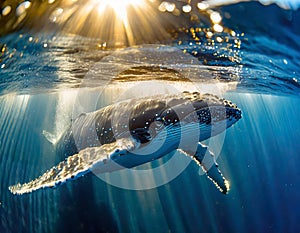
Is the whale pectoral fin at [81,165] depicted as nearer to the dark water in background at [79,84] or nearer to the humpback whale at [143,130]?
the humpback whale at [143,130]

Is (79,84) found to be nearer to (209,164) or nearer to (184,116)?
(209,164)

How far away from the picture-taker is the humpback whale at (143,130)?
5.05 m

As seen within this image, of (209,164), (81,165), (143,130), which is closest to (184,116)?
(143,130)

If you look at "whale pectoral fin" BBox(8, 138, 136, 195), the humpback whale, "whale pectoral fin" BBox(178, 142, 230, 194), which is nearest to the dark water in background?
the humpback whale

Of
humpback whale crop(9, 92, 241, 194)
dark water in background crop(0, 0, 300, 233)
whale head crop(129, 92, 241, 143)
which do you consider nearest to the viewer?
humpback whale crop(9, 92, 241, 194)

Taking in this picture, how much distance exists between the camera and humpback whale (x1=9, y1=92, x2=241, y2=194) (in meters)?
5.05

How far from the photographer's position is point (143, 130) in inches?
255

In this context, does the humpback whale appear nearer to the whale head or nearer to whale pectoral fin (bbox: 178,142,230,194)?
the whale head

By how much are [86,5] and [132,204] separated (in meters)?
32.9

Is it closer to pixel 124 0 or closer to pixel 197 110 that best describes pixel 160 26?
pixel 124 0

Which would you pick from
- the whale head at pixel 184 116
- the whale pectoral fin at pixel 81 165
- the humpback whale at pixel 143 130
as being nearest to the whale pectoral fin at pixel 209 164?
the humpback whale at pixel 143 130

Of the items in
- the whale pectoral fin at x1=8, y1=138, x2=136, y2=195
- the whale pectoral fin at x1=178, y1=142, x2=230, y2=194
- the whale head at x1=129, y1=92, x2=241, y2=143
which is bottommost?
the whale pectoral fin at x1=178, y1=142, x2=230, y2=194

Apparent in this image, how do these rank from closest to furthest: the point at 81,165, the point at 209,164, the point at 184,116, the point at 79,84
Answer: the point at 81,165 < the point at 184,116 < the point at 209,164 < the point at 79,84

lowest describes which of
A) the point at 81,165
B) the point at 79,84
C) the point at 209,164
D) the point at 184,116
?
the point at 209,164
